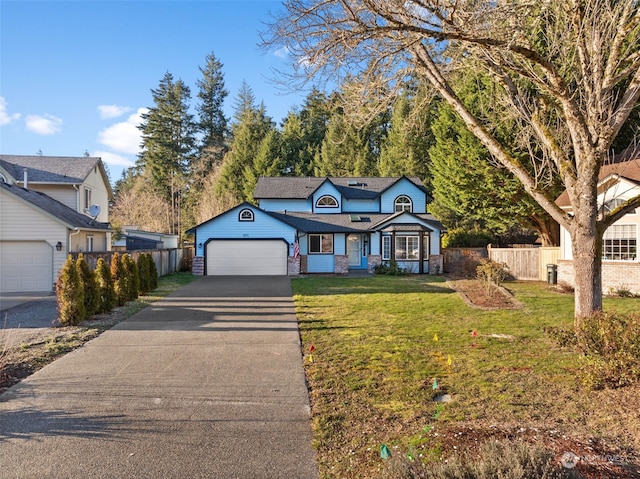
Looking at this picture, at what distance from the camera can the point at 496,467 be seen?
2.88 metres

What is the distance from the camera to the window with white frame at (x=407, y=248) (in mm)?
24000

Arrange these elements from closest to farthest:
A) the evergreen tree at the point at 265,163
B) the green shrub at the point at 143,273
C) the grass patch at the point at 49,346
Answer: the grass patch at the point at 49,346 < the green shrub at the point at 143,273 < the evergreen tree at the point at 265,163

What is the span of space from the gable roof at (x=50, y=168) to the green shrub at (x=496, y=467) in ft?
77.4

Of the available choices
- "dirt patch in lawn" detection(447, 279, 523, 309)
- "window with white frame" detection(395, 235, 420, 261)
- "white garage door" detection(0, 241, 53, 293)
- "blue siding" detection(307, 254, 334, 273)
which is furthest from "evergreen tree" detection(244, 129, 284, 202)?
"dirt patch in lawn" detection(447, 279, 523, 309)

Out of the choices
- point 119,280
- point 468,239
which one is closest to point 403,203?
point 468,239

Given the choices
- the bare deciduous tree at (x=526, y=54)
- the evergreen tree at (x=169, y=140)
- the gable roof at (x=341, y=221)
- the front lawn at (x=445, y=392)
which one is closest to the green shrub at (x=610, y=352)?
the front lawn at (x=445, y=392)

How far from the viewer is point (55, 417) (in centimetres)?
468

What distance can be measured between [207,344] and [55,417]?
11.2 ft

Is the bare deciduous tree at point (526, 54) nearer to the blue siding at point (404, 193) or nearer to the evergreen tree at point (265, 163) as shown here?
the blue siding at point (404, 193)

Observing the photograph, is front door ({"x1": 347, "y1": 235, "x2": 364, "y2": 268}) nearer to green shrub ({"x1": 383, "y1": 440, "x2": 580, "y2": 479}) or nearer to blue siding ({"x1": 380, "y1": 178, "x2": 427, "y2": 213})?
blue siding ({"x1": 380, "y1": 178, "x2": 427, "y2": 213})

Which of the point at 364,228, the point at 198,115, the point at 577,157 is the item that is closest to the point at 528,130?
the point at 577,157

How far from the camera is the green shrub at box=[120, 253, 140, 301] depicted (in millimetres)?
13234

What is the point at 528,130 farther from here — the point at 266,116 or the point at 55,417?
the point at 266,116

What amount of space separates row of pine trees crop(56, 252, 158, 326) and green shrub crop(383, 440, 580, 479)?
9.24m
